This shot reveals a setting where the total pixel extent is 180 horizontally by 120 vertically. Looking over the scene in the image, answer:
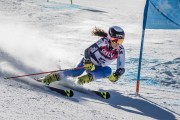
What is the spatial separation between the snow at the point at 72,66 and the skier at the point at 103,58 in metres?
0.39

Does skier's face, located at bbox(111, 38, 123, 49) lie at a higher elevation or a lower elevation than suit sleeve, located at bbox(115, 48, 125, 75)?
higher

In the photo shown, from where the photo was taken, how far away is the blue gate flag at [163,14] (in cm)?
723

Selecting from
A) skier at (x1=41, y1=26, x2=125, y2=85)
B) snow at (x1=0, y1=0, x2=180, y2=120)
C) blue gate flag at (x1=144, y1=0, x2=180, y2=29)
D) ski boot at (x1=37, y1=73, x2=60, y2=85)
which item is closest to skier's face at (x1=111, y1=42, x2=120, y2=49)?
skier at (x1=41, y1=26, x2=125, y2=85)

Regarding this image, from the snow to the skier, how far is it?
39cm

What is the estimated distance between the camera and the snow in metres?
5.40

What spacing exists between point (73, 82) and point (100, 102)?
3.76 feet

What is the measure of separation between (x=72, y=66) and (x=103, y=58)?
2365 mm

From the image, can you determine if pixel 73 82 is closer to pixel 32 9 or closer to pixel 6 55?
pixel 6 55

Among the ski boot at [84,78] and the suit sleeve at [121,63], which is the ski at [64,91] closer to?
the ski boot at [84,78]

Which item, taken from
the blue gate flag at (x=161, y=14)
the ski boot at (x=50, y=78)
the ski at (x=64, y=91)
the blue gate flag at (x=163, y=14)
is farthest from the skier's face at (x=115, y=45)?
the ski at (x=64, y=91)

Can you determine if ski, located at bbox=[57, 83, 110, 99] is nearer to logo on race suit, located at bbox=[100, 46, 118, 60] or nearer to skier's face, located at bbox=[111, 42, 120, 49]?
logo on race suit, located at bbox=[100, 46, 118, 60]

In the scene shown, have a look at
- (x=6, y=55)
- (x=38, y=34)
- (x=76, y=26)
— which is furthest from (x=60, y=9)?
(x=6, y=55)

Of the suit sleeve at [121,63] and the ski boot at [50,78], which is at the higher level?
the suit sleeve at [121,63]

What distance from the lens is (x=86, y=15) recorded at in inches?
795
